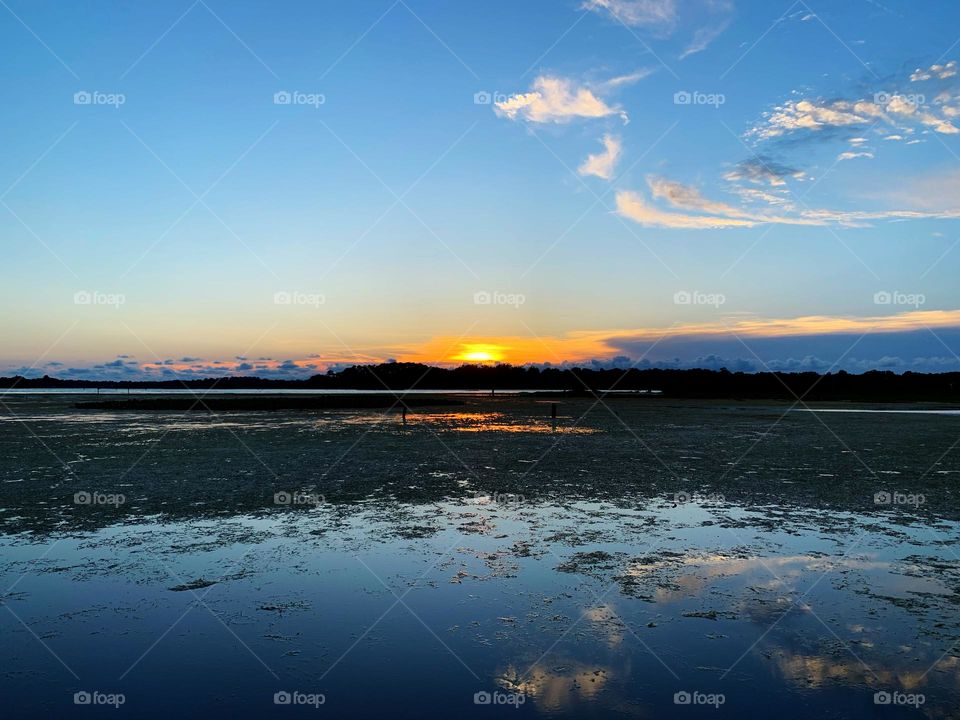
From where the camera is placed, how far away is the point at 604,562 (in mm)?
10086

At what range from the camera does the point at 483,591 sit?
8.82 metres

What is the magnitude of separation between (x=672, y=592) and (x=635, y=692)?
294 centimetres

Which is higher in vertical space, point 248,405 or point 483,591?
point 248,405

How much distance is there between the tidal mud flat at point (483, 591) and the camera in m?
6.12

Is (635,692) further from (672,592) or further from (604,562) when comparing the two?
(604,562)

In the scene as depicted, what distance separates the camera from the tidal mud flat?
6.12m

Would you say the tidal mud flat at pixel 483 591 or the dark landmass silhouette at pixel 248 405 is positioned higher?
the dark landmass silhouette at pixel 248 405

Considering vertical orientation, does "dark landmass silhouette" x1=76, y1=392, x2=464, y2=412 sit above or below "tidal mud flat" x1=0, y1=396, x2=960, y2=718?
above

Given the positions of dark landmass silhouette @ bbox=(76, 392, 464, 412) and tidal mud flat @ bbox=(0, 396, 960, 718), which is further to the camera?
dark landmass silhouette @ bbox=(76, 392, 464, 412)

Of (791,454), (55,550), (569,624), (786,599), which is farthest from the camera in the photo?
(791,454)

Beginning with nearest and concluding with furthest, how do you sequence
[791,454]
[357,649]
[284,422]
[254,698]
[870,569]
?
[254,698] → [357,649] → [870,569] → [791,454] → [284,422]

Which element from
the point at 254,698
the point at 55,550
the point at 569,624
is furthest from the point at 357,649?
the point at 55,550

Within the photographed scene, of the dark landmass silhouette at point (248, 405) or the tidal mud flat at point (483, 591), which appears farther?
the dark landmass silhouette at point (248, 405)

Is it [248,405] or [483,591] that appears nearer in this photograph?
[483,591]
